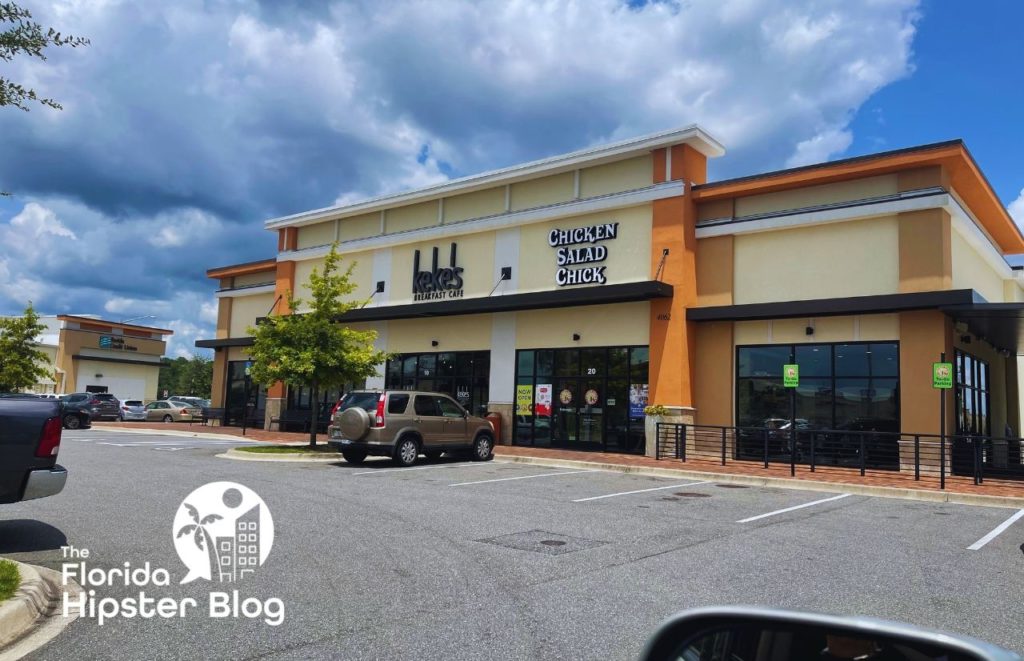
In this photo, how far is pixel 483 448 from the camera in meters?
20.2

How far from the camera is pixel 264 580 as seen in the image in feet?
22.2

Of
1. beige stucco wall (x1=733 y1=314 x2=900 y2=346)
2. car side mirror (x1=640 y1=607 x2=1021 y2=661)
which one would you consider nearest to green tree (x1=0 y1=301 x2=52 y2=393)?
beige stucco wall (x1=733 y1=314 x2=900 y2=346)

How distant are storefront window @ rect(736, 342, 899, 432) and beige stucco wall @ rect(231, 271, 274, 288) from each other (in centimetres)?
2326

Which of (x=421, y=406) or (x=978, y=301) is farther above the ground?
(x=978, y=301)

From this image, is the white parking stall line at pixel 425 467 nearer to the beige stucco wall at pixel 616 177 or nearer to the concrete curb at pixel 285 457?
the concrete curb at pixel 285 457

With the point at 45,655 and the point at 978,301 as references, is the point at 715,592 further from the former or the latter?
the point at 978,301

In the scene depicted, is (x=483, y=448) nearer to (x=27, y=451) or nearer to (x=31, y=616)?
(x=27, y=451)

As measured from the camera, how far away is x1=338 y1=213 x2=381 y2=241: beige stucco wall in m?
31.4

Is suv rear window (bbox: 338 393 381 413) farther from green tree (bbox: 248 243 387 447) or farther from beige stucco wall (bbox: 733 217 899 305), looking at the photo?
beige stucco wall (bbox: 733 217 899 305)

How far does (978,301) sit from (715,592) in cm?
1510

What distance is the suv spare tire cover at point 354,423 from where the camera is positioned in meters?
17.2

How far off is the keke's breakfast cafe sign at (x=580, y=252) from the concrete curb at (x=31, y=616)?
764 inches

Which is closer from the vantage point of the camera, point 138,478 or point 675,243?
point 138,478

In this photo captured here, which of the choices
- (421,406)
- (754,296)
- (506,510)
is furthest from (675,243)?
(506,510)
